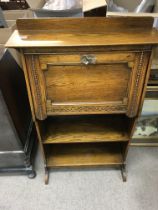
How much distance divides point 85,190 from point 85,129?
0.45 metres

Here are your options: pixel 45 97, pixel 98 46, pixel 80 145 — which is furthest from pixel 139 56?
pixel 80 145

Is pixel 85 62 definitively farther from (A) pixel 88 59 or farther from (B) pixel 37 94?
(B) pixel 37 94

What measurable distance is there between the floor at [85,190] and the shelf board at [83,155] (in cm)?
13

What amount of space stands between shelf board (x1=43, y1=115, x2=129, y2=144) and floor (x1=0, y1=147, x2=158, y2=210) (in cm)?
39

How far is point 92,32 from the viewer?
81cm

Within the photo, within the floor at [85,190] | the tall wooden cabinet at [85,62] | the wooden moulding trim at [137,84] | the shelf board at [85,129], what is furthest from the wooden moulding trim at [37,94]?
the floor at [85,190]

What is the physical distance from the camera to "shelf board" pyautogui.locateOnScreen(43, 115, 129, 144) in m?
1.21

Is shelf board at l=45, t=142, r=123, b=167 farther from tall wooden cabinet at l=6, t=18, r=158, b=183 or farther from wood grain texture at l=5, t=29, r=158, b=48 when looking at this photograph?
wood grain texture at l=5, t=29, r=158, b=48

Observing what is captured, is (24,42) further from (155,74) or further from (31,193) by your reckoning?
(31,193)

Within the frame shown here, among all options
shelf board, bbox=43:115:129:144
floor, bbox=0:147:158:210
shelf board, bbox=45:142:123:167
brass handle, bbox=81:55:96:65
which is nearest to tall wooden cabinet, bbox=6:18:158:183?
brass handle, bbox=81:55:96:65

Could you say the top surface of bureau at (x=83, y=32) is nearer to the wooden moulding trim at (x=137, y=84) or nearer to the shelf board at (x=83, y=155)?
the wooden moulding trim at (x=137, y=84)

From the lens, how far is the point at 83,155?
1.44 meters

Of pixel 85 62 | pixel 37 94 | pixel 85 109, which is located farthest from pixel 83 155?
pixel 85 62

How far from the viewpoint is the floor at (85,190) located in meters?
1.28
